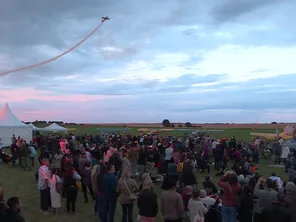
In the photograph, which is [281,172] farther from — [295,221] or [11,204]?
[11,204]

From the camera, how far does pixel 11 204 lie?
17.3ft

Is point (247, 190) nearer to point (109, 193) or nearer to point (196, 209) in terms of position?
point (196, 209)

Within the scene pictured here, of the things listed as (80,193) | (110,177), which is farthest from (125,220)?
(80,193)

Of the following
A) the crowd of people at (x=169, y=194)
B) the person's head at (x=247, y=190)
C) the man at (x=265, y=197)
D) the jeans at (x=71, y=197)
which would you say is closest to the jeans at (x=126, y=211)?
the crowd of people at (x=169, y=194)

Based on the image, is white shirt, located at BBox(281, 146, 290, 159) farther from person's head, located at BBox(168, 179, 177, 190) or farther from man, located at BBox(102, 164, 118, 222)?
person's head, located at BBox(168, 179, 177, 190)

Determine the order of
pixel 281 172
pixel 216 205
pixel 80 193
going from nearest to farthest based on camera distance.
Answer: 1. pixel 216 205
2. pixel 80 193
3. pixel 281 172

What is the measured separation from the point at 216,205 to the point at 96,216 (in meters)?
3.61

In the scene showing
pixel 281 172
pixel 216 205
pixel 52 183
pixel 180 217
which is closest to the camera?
pixel 180 217

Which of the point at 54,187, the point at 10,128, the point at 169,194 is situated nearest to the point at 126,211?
the point at 169,194

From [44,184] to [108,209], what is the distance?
7.66 feet

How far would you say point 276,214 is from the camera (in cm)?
534

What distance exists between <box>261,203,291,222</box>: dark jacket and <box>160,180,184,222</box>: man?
56.2 inches

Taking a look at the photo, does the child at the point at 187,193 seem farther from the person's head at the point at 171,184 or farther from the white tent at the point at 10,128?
the white tent at the point at 10,128

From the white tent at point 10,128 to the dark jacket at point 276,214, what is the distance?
26.7 m
